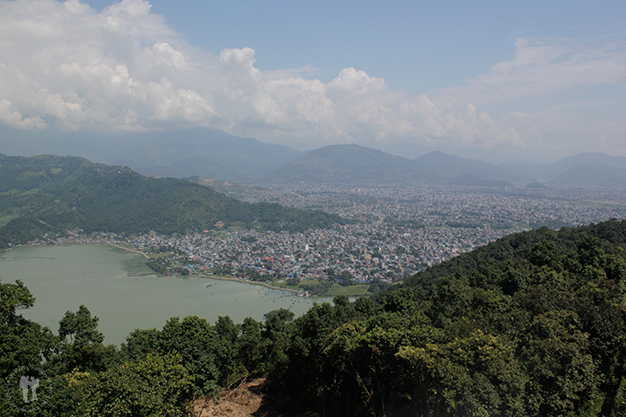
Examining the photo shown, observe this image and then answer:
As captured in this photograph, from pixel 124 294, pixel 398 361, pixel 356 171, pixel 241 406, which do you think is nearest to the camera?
pixel 398 361

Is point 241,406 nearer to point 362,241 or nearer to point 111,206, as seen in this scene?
point 362,241

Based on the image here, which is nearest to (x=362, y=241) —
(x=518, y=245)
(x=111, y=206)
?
(x=518, y=245)

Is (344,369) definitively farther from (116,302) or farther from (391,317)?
(116,302)

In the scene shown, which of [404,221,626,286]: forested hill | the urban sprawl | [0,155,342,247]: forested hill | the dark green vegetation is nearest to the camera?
the dark green vegetation

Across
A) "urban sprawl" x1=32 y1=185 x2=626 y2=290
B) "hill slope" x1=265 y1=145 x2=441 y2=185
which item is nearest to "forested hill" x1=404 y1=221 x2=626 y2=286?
"urban sprawl" x1=32 y1=185 x2=626 y2=290

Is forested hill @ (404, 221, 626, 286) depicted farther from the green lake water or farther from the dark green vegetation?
the dark green vegetation

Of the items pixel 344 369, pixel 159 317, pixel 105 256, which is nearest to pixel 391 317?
pixel 344 369

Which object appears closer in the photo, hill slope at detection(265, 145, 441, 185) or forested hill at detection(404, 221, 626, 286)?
forested hill at detection(404, 221, 626, 286)
